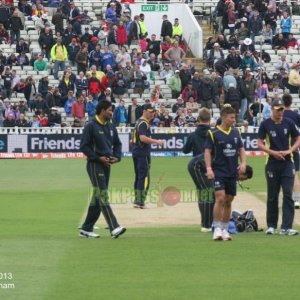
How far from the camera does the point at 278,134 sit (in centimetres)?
1748

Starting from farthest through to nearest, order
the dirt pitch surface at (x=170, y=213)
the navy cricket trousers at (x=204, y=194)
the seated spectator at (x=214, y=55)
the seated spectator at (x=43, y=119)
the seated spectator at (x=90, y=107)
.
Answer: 1. the seated spectator at (x=214, y=55)
2. the seated spectator at (x=90, y=107)
3. the seated spectator at (x=43, y=119)
4. the dirt pitch surface at (x=170, y=213)
5. the navy cricket trousers at (x=204, y=194)

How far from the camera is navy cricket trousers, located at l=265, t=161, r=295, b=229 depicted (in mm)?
17250

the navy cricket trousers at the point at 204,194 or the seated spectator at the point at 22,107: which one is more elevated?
the navy cricket trousers at the point at 204,194

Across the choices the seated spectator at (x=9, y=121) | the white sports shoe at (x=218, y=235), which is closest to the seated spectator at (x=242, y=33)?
the seated spectator at (x=9, y=121)

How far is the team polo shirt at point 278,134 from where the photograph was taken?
17422mm

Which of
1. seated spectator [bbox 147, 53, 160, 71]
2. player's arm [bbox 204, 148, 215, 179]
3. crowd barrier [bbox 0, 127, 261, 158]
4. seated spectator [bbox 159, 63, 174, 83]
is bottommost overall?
crowd barrier [bbox 0, 127, 261, 158]

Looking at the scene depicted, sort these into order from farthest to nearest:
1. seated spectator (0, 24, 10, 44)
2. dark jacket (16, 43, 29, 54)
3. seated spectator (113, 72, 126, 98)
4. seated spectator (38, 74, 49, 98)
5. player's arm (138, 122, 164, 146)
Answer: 1. seated spectator (0, 24, 10, 44)
2. dark jacket (16, 43, 29, 54)
3. seated spectator (113, 72, 126, 98)
4. seated spectator (38, 74, 49, 98)
5. player's arm (138, 122, 164, 146)

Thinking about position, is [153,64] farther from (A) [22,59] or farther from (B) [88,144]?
(B) [88,144]

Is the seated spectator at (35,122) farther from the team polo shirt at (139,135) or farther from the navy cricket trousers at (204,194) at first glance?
the navy cricket trousers at (204,194)

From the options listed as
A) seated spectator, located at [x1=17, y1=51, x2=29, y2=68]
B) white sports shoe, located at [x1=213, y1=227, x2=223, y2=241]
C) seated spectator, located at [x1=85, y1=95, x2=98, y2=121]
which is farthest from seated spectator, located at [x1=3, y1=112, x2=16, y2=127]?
white sports shoe, located at [x1=213, y1=227, x2=223, y2=241]

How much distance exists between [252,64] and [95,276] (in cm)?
3278

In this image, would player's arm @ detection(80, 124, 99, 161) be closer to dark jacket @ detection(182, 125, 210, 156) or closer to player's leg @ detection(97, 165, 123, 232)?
player's leg @ detection(97, 165, 123, 232)

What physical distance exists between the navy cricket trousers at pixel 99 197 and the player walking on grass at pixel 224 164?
4.86 feet

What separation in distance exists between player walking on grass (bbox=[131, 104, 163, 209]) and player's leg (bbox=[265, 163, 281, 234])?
15.0 ft
